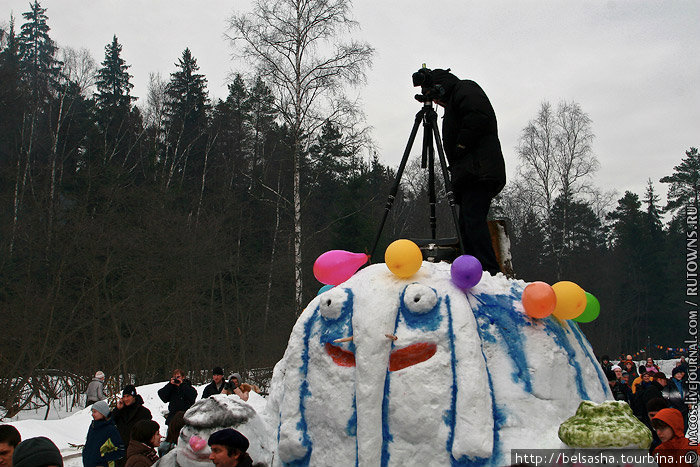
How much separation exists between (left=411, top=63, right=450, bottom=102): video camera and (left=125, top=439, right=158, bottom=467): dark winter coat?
338cm

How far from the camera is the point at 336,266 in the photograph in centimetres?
443

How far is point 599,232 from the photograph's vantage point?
44.6 metres

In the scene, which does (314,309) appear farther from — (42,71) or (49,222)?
Result: (42,71)

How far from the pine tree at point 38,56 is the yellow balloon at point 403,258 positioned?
24.6m

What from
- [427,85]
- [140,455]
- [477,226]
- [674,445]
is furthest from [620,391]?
[140,455]

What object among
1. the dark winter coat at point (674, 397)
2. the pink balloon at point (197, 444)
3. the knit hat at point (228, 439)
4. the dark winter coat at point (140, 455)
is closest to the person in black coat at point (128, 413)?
the dark winter coat at point (140, 455)

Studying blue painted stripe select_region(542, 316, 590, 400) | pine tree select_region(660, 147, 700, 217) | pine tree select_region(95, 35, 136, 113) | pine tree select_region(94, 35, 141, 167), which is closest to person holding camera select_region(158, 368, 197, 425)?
blue painted stripe select_region(542, 316, 590, 400)

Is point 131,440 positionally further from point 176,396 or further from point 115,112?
point 115,112

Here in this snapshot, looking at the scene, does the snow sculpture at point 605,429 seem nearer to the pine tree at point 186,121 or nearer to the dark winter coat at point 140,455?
the dark winter coat at point 140,455

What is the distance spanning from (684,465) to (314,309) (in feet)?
9.00

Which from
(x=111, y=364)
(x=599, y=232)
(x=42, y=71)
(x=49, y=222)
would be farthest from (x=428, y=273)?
(x=599, y=232)

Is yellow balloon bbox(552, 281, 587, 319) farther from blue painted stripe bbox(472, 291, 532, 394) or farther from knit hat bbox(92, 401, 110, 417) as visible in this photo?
knit hat bbox(92, 401, 110, 417)

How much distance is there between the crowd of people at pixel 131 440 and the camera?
3.02m

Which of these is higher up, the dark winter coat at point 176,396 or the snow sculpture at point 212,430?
the snow sculpture at point 212,430
